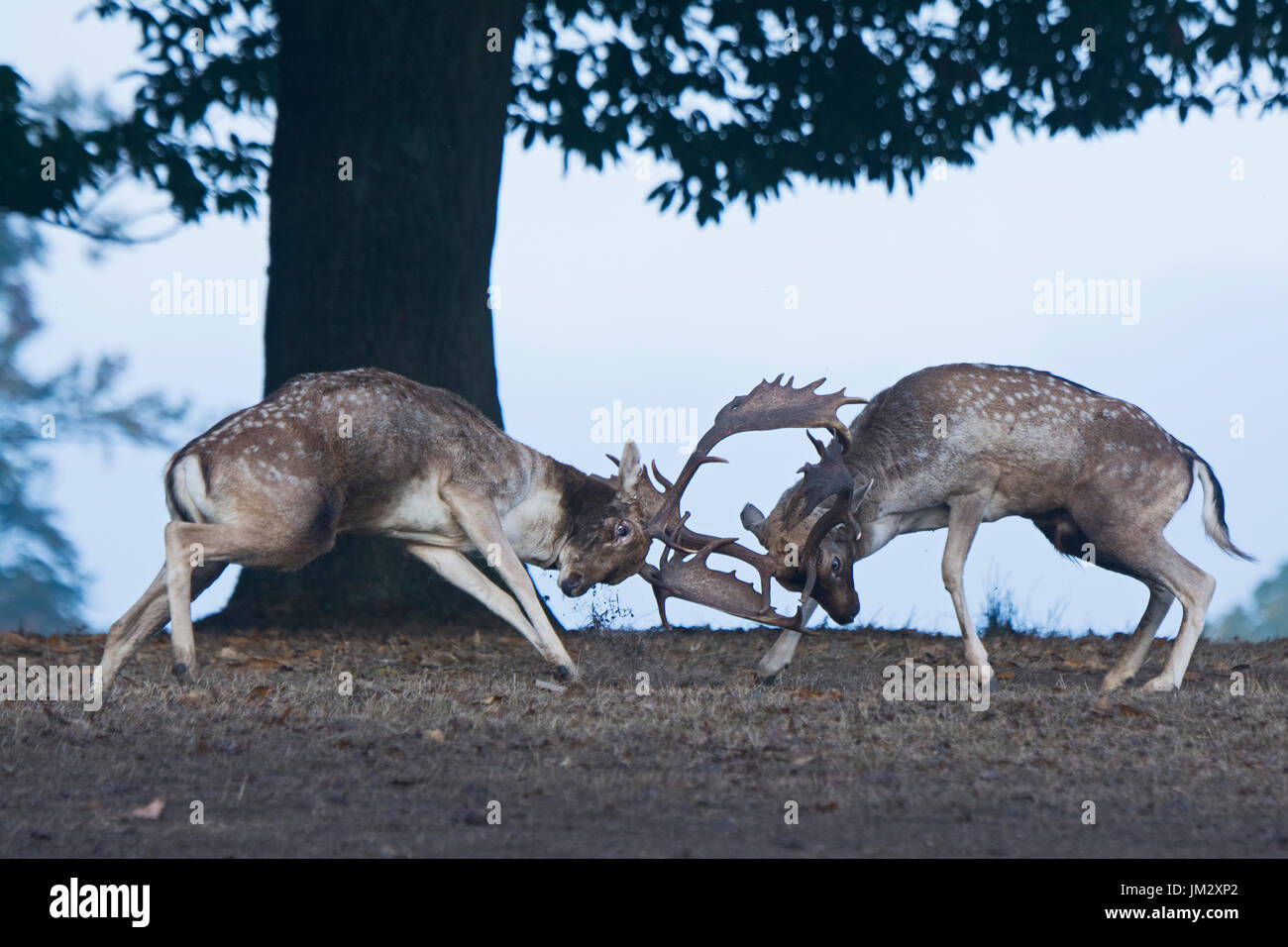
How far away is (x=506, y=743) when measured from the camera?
657 cm

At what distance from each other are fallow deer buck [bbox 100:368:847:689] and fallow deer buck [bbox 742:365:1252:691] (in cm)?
55

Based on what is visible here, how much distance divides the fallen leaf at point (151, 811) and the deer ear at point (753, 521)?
156 inches

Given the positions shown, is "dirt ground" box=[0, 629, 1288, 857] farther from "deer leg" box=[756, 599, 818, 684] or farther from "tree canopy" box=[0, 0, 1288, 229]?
"tree canopy" box=[0, 0, 1288, 229]

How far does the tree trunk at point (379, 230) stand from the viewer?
1122 cm

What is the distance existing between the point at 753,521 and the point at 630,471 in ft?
2.88

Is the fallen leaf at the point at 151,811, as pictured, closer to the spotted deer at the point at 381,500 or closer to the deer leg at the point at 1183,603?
the spotted deer at the point at 381,500

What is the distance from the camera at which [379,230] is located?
37.5ft

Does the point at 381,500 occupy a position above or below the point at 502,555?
above

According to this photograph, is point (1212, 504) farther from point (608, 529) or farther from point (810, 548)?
point (608, 529)

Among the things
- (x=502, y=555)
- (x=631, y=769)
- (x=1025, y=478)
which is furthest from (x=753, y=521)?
(x=631, y=769)

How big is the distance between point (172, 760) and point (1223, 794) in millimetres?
4283
